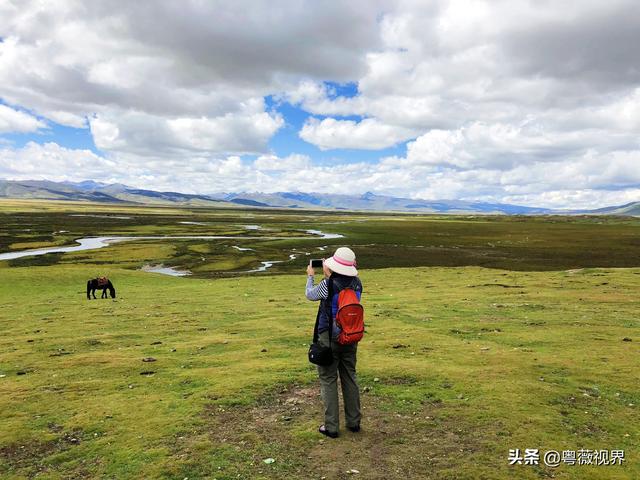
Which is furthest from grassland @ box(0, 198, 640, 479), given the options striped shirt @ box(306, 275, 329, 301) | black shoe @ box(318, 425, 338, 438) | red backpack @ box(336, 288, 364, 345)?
striped shirt @ box(306, 275, 329, 301)

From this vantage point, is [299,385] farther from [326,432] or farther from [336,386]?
[336,386]

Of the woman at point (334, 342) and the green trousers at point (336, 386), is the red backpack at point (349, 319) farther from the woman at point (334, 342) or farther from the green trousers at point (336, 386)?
the green trousers at point (336, 386)

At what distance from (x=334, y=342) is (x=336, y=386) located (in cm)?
111

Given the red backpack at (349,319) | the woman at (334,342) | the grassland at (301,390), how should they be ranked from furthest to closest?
the woman at (334,342)
the red backpack at (349,319)
the grassland at (301,390)

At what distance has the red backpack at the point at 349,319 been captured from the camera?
33.0 ft

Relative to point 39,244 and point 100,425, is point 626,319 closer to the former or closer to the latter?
point 100,425

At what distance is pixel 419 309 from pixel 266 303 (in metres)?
11.9

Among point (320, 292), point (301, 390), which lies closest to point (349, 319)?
point (320, 292)

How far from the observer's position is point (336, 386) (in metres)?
10.5

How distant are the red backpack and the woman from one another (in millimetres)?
219

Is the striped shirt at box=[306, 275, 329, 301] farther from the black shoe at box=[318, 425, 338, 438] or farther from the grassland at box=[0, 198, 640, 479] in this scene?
the grassland at box=[0, 198, 640, 479]

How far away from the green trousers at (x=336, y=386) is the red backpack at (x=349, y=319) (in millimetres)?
404

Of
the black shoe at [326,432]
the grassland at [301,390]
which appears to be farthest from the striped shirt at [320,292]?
the grassland at [301,390]

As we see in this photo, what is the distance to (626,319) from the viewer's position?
78.9 ft
